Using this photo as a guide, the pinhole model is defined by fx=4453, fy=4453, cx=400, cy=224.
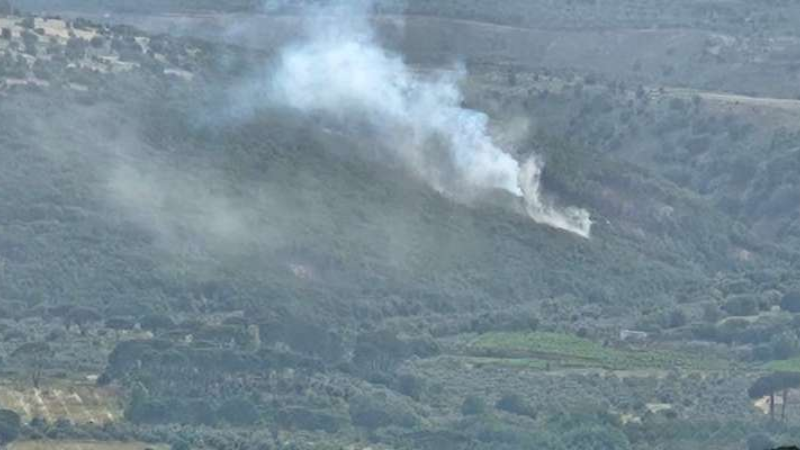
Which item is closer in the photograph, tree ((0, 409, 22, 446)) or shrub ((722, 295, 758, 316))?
tree ((0, 409, 22, 446))

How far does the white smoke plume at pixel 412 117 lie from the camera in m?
129

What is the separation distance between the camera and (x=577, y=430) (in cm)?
9994

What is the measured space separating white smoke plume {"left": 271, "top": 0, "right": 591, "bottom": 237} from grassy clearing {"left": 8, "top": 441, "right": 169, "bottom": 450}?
32802 millimetres

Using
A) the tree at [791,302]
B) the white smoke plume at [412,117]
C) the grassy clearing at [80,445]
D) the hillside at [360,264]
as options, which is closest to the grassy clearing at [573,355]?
the hillside at [360,264]

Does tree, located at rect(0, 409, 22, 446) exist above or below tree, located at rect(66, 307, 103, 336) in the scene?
below

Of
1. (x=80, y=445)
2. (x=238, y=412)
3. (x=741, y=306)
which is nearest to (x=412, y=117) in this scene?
(x=741, y=306)

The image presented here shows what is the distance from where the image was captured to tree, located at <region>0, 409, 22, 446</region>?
94375 mm

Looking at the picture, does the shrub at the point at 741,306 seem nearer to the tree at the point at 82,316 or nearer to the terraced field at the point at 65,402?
the tree at the point at 82,316

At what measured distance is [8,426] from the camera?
9494 cm

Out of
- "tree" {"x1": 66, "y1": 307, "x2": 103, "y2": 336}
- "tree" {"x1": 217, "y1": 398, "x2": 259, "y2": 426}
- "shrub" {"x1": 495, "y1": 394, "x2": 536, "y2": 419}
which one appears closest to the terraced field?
"tree" {"x1": 217, "y1": 398, "x2": 259, "y2": 426}

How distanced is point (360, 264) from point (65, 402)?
71.3 ft

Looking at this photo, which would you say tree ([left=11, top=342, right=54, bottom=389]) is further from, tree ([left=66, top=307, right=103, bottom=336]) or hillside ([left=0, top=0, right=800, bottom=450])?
tree ([left=66, top=307, right=103, bottom=336])

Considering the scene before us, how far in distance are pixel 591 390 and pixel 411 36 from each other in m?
51.3

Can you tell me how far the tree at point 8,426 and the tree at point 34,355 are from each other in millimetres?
7465
